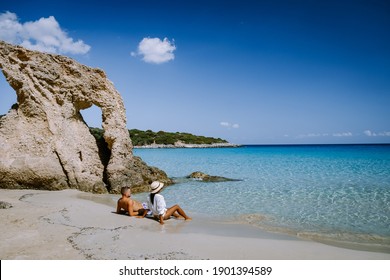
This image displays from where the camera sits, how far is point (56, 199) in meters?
9.34

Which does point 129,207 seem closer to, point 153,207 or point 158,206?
point 153,207

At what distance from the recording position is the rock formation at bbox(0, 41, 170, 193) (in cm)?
1108

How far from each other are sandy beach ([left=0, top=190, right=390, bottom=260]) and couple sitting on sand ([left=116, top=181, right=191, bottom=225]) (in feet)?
0.88

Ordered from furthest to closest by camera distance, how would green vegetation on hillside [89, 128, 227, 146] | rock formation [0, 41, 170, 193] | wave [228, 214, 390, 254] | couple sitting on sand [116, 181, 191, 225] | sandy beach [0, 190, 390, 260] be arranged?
green vegetation on hillside [89, 128, 227, 146] < rock formation [0, 41, 170, 193] < couple sitting on sand [116, 181, 191, 225] < wave [228, 214, 390, 254] < sandy beach [0, 190, 390, 260]

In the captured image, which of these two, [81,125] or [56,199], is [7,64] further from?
[56,199]

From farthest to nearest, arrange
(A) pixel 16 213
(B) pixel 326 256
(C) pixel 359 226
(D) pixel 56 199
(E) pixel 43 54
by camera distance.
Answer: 1. (E) pixel 43 54
2. (D) pixel 56 199
3. (C) pixel 359 226
4. (A) pixel 16 213
5. (B) pixel 326 256

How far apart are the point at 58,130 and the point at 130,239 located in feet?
26.6

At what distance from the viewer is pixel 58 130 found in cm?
1200

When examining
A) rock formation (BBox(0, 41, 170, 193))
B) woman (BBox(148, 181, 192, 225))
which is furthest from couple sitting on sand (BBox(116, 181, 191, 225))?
rock formation (BBox(0, 41, 170, 193))

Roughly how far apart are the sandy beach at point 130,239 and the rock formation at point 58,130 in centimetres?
346

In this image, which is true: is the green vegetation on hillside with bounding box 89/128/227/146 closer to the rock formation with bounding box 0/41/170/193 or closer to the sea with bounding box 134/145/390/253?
the rock formation with bounding box 0/41/170/193

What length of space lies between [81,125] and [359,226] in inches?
460
